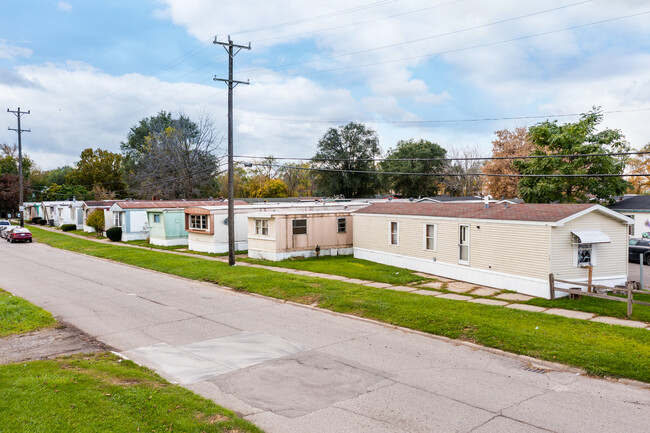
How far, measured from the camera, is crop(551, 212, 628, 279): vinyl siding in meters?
16.9

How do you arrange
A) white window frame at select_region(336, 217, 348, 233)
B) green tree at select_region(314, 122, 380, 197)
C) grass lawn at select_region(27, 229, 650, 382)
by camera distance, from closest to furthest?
grass lawn at select_region(27, 229, 650, 382), white window frame at select_region(336, 217, 348, 233), green tree at select_region(314, 122, 380, 197)

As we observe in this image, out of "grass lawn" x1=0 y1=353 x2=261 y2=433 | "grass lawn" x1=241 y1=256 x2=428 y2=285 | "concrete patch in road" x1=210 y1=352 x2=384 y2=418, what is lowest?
"grass lawn" x1=241 y1=256 x2=428 y2=285

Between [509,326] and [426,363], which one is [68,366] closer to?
[426,363]

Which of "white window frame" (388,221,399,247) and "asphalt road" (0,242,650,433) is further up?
"white window frame" (388,221,399,247)

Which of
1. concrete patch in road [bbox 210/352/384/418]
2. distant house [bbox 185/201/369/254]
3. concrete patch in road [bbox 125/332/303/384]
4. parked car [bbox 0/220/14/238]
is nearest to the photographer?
concrete patch in road [bbox 210/352/384/418]

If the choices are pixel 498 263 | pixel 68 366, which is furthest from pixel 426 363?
pixel 498 263

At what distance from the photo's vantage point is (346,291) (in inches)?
683

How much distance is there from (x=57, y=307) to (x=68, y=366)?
759cm

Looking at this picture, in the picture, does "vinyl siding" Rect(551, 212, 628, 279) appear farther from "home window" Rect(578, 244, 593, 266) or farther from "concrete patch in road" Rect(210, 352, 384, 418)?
"concrete patch in road" Rect(210, 352, 384, 418)

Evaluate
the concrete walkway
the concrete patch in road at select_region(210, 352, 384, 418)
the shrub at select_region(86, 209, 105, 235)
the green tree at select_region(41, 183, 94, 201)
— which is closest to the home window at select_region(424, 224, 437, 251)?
the concrete walkway

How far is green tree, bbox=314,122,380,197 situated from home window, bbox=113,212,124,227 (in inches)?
1131

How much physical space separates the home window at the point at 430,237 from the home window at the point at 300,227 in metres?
7.85

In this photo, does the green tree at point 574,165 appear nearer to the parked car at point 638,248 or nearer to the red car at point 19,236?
the parked car at point 638,248

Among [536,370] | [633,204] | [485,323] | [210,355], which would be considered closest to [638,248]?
[633,204]
